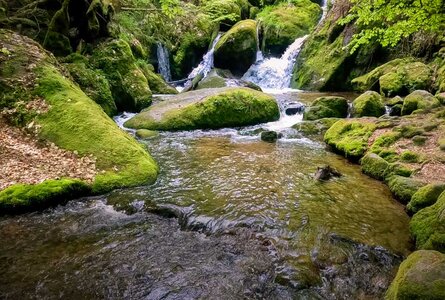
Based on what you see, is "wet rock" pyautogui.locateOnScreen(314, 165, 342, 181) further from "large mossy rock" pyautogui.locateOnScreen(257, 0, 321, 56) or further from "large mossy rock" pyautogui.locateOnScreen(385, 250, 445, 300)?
"large mossy rock" pyautogui.locateOnScreen(257, 0, 321, 56)

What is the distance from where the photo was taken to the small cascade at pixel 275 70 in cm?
2050

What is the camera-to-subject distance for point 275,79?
20.7 metres

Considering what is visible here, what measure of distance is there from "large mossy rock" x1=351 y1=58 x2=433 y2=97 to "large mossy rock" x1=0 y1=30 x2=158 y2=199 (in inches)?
427

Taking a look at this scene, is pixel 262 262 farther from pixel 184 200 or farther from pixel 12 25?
pixel 12 25

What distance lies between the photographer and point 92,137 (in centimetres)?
755

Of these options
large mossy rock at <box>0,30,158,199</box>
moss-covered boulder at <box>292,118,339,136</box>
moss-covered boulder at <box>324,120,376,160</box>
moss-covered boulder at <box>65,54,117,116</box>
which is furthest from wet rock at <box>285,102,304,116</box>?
large mossy rock at <box>0,30,158,199</box>

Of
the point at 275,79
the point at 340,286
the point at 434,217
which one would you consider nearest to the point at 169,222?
the point at 340,286

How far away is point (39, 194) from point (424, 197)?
6.62m

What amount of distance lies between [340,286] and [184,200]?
315cm

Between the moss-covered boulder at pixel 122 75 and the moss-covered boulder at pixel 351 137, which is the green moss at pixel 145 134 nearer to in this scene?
the moss-covered boulder at pixel 122 75

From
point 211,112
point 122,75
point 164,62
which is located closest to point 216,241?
point 211,112

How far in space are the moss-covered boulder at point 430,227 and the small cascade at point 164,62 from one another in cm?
1892

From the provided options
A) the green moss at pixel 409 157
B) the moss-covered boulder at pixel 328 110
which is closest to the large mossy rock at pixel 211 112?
the moss-covered boulder at pixel 328 110

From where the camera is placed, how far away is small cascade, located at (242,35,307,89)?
2050 cm
